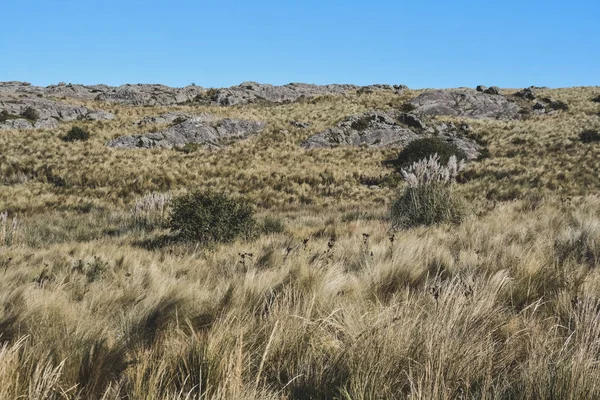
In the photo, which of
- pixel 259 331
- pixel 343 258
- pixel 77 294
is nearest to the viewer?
pixel 259 331

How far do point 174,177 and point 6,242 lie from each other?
1406 centimetres

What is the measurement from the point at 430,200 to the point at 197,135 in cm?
2865

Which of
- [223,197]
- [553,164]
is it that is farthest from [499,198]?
[223,197]

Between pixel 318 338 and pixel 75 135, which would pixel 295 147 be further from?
pixel 318 338

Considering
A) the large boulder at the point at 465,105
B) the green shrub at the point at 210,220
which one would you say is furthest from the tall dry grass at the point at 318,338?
the large boulder at the point at 465,105

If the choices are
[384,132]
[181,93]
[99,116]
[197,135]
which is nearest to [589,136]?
[384,132]

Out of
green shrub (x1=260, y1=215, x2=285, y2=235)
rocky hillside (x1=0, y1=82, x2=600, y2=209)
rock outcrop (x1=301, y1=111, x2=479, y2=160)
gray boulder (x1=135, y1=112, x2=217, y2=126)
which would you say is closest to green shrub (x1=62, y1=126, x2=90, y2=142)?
rocky hillside (x1=0, y1=82, x2=600, y2=209)

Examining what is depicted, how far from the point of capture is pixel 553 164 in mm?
24000

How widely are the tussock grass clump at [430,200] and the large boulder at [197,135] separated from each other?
25695mm

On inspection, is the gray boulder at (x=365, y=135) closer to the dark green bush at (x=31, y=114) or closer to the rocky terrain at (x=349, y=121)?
the rocky terrain at (x=349, y=121)

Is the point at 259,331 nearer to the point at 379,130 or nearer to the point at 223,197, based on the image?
the point at 223,197

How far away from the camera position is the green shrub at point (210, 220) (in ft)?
31.2

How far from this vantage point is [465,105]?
160ft

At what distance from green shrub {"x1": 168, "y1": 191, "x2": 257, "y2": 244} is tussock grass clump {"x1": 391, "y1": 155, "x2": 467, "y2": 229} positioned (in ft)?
12.1
